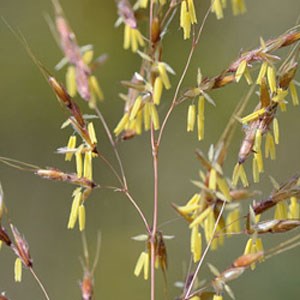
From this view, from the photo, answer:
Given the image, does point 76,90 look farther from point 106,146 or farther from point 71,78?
point 106,146

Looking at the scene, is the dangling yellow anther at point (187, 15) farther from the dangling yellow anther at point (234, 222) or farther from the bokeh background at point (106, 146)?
the bokeh background at point (106, 146)


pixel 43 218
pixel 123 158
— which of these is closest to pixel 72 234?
pixel 43 218

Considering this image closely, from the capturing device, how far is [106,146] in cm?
189

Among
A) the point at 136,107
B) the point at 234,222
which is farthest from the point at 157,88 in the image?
the point at 234,222

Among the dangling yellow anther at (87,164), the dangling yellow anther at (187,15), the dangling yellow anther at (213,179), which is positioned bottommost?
the dangling yellow anther at (213,179)

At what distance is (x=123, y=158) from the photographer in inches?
74.7

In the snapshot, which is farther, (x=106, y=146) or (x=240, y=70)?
(x=106, y=146)

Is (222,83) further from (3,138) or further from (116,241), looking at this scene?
(3,138)

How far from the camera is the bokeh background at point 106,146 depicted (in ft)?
5.92

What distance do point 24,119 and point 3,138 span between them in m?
0.07

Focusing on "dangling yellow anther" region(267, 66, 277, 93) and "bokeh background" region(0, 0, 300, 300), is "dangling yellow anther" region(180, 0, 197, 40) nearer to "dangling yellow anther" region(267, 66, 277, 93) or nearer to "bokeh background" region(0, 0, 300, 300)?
"dangling yellow anther" region(267, 66, 277, 93)

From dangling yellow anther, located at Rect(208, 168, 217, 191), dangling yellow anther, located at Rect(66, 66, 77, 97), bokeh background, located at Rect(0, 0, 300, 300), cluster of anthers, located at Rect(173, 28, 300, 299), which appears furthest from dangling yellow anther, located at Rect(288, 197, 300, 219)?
bokeh background, located at Rect(0, 0, 300, 300)

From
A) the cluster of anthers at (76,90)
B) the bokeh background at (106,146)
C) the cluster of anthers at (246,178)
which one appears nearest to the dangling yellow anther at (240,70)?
the cluster of anthers at (246,178)

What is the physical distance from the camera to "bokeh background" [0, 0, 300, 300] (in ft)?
5.92
